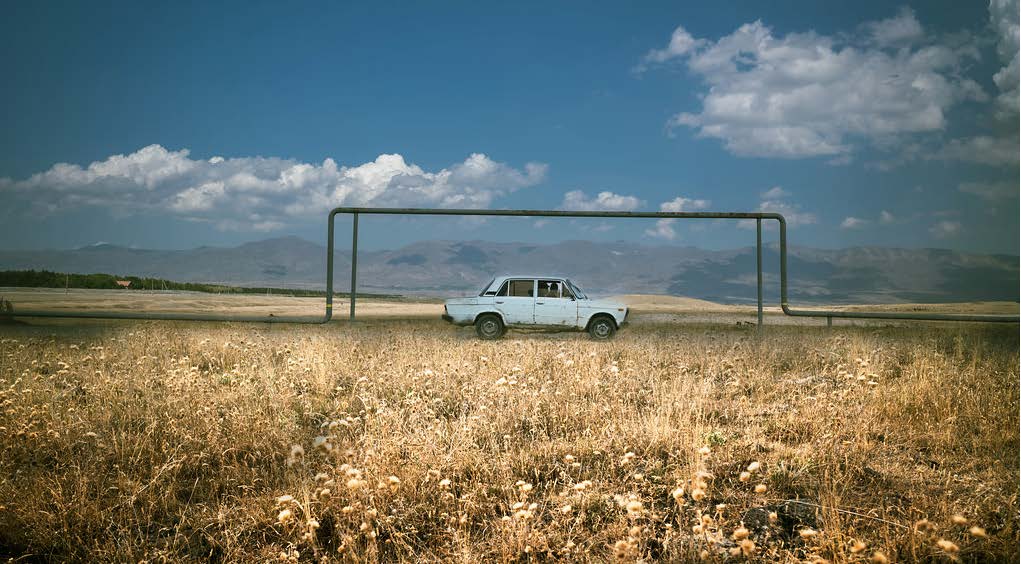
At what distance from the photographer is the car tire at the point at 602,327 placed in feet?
40.6

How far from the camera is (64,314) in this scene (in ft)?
38.6

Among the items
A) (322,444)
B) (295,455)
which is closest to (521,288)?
(322,444)

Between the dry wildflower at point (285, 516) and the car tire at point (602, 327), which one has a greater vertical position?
the car tire at point (602, 327)

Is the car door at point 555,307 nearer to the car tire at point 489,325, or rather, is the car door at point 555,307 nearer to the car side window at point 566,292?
the car side window at point 566,292

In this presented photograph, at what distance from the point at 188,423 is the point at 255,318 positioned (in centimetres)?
702

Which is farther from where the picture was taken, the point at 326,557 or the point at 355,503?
the point at 355,503

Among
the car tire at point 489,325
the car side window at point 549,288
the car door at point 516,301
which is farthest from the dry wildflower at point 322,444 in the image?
the car side window at point 549,288

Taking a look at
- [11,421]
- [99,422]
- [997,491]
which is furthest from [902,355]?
[11,421]

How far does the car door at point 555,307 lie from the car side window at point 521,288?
0.56 feet

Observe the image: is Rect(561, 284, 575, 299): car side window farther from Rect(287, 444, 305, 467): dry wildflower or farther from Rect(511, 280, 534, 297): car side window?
Rect(287, 444, 305, 467): dry wildflower

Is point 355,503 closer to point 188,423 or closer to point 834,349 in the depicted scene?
point 188,423

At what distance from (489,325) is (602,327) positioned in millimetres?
2245

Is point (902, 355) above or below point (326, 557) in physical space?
above

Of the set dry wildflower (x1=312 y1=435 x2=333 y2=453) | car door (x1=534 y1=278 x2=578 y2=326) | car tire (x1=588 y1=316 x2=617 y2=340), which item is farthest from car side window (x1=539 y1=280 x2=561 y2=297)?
dry wildflower (x1=312 y1=435 x2=333 y2=453)
